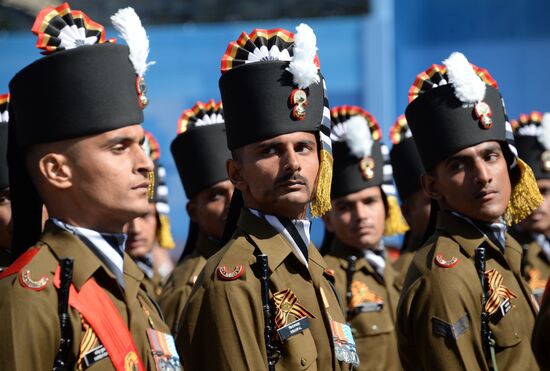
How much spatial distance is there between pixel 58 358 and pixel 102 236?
1.94 ft

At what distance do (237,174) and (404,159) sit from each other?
13.1 feet

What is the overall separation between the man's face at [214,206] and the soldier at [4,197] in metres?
2.18

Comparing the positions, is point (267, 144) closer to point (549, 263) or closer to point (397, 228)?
point (397, 228)

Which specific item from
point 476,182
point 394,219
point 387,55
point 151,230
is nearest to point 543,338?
point 476,182

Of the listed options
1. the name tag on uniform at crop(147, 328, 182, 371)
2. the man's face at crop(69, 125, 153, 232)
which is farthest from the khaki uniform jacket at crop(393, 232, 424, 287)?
the man's face at crop(69, 125, 153, 232)

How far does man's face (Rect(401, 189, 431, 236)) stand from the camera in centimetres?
915

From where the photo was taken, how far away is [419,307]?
5570mm

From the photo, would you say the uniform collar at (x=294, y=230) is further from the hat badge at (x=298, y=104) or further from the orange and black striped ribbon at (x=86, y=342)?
the orange and black striped ribbon at (x=86, y=342)

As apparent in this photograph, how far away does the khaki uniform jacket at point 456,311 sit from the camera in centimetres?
538

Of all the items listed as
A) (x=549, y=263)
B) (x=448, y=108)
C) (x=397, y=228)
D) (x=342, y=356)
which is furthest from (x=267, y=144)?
(x=549, y=263)

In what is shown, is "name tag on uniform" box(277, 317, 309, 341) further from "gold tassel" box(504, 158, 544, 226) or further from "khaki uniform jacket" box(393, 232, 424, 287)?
"khaki uniform jacket" box(393, 232, 424, 287)

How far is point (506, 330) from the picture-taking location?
Answer: 547cm

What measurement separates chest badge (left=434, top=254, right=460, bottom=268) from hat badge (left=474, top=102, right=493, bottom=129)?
33.8 inches

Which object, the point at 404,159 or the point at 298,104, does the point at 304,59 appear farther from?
the point at 404,159
